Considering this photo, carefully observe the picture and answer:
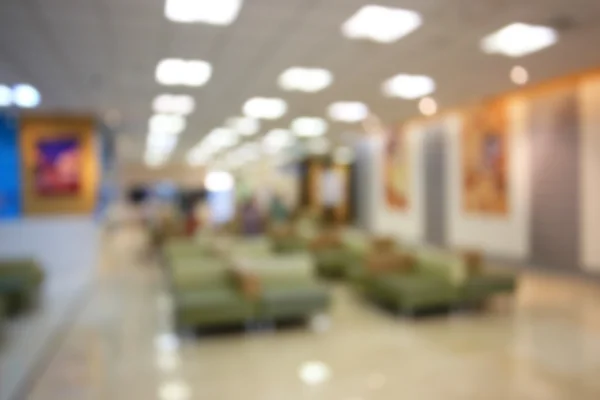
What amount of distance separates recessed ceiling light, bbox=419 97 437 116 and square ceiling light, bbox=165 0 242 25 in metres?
5.74

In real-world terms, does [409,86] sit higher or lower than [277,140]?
lower

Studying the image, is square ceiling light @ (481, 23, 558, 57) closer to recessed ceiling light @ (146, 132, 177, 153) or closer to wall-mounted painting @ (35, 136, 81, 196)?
wall-mounted painting @ (35, 136, 81, 196)

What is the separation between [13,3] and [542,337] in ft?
22.4

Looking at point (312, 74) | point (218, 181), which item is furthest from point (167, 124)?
point (218, 181)

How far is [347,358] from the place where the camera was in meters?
5.14

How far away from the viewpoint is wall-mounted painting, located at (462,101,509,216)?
10867 millimetres

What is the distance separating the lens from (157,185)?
106 feet

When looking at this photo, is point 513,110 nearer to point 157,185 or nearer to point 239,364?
point 239,364

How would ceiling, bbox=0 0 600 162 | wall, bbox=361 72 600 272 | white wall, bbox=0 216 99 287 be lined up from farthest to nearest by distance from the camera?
white wall, bbox=0 216 99 287, wall, bbox=361 72 600 272, ceiling, bbox=0 0 600 162

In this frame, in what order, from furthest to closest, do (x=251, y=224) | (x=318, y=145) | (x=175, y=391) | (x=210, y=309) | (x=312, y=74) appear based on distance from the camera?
(x=318, y=145) → (x=251, y=224) → (x=312, y=74) → (x=210, y=309) → (x=175, y=391)

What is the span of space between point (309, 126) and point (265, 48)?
7743mm

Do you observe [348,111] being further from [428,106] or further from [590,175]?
[590,175]

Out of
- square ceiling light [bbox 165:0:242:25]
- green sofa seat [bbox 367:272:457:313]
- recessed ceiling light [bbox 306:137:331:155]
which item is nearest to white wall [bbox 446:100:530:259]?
green sofa seat [bbox 367:272:457:313]

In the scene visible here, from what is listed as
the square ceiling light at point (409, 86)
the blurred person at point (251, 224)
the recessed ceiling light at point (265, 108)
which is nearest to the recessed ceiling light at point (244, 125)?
the recessed ceiling light at point (265, 108)
